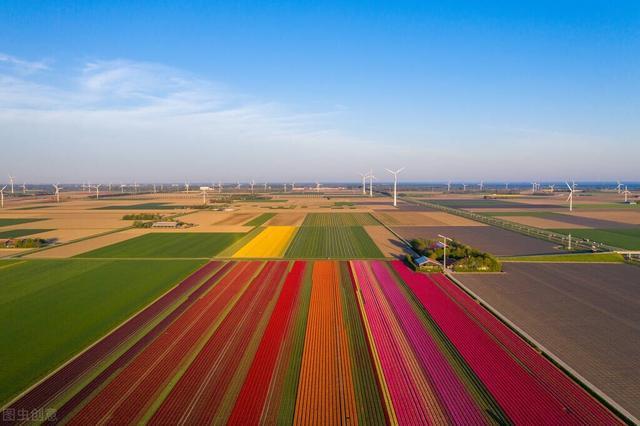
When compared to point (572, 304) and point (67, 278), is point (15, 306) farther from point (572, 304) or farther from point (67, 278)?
point (572, 304)

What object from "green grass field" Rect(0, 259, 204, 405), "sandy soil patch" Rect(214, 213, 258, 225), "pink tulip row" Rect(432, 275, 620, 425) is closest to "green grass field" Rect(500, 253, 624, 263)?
"pink tulip row" Rect(432, 275, 620, 425)

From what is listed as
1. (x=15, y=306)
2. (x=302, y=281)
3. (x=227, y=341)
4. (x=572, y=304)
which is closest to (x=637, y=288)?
(x=572, y=304)

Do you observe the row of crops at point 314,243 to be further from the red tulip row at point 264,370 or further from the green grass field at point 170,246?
the red tulip row at point 264,370

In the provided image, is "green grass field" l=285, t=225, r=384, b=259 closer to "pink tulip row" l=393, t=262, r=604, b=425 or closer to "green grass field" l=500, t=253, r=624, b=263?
"green grass field" l=500, t=253, r=624, b=263

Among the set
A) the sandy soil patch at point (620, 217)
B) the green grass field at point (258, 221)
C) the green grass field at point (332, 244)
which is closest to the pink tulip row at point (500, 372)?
the green grass field at point (332, 244)

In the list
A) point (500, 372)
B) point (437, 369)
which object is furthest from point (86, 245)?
point (500, 372)

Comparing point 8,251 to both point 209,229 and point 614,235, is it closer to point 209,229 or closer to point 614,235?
point 209,229
